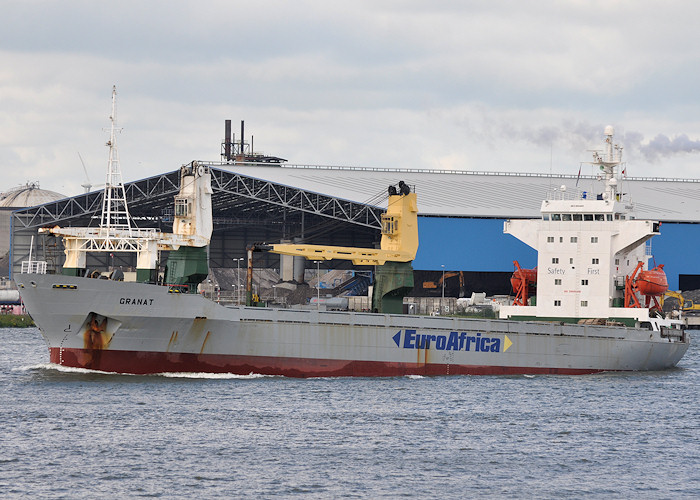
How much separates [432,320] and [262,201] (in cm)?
4364

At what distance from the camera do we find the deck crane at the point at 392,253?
151 feet

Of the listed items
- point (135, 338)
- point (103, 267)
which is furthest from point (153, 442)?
→ point (103, 267)

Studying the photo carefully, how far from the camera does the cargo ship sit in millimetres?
40312

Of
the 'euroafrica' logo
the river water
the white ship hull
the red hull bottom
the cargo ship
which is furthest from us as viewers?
the 'euroafrica' logo

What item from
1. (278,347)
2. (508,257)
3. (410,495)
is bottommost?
(410,495)

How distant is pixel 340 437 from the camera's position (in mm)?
30609

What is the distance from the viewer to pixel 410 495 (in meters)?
24.4

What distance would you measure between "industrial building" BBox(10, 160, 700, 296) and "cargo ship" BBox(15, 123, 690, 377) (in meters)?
28.6

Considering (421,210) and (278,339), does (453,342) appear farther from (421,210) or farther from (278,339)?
(421,210)

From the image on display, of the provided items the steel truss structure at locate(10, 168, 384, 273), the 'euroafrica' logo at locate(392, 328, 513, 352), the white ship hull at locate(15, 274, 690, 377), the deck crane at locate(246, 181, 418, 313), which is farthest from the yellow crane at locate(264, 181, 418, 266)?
the steel truss structure at locate(10, 168, 384, 273)

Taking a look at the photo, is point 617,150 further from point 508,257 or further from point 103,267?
point 103,267

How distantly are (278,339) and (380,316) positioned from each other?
15.2 ft

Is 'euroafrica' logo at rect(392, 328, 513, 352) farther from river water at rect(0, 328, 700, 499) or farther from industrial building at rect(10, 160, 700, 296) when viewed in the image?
industrial building at rect(10, 160, 700, 296)

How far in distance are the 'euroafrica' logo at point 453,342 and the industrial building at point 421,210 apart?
118ft
